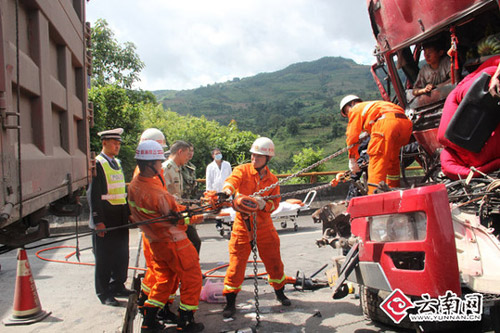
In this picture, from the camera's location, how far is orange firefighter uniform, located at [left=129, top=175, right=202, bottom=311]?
391 cm

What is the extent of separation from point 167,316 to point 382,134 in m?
3.24

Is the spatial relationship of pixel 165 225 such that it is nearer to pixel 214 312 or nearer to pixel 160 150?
pixel 160 150

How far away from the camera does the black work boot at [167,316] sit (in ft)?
13.9

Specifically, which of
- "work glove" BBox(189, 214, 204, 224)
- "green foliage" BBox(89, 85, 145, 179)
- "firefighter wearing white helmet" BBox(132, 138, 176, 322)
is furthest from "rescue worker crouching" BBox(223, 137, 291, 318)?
"green foliage" BBox(89, 85, 145, 179)

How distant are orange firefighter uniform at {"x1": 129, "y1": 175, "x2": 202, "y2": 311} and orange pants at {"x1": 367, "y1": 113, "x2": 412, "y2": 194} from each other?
2.45m

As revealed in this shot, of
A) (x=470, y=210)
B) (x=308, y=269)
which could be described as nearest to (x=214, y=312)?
(x=308, y=269)

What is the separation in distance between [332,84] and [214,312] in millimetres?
154861

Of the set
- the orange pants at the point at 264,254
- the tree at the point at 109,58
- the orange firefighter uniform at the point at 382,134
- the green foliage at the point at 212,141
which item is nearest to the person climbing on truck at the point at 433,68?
the orange firefighter uniform at the point at 382,134

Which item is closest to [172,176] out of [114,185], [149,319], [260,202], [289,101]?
[114,185]

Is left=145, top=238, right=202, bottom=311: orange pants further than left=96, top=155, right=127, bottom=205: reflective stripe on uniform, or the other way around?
left=96, top=155, right=127, bottom=205: reflective stripe on uniform

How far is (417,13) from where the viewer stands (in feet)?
15.5

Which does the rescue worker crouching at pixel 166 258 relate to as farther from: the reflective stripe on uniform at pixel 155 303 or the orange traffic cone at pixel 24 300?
the orange traffic cone at pixel 24 300

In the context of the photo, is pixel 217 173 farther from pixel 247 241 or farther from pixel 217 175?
pixel 247 241

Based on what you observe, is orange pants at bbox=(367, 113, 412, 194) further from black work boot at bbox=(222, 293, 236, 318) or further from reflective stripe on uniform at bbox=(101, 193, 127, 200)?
reflective stripe on uniform at bbox=(101, 193, 127, 200)
